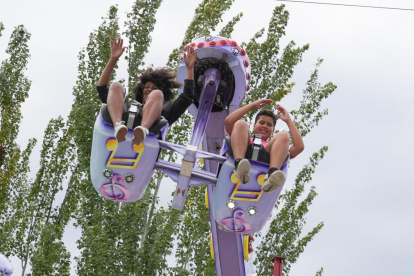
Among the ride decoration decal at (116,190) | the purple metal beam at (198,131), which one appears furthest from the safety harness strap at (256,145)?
the ride decoration decal at (116,190)

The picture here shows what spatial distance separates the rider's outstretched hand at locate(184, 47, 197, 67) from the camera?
756 centimetres

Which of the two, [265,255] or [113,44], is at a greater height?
[265,255]

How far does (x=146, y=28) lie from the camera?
1369 centimetres

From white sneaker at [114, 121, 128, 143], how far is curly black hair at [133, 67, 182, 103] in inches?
31.6

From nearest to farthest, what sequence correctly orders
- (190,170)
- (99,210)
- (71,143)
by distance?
(190,170)
(99,210)
(71,143)

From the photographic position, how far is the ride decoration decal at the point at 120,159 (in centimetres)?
709

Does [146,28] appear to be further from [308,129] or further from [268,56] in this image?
[308,129]

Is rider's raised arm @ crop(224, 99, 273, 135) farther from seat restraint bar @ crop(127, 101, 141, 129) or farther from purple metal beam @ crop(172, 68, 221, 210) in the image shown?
seat restraint bar @ crop(127, 101, 141, 129)

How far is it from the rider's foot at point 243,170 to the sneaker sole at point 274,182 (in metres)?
0.15

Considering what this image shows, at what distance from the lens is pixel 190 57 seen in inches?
299

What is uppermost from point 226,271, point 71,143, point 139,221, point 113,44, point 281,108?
point 71,143

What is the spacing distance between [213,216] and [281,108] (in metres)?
1.19

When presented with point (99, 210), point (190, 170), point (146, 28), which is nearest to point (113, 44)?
point (190, 170)

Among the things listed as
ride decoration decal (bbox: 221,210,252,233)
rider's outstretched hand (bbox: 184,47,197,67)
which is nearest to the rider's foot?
A: ride decoration decal (bbox: 221,210,252,233)
